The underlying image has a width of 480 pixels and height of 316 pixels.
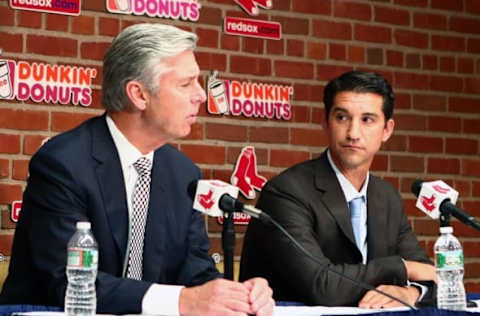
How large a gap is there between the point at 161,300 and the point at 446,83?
2.65 metres

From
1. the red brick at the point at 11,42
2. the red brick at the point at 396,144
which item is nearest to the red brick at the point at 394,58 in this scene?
the red brick at the point at 396,144

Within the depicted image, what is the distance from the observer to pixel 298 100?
411 cm

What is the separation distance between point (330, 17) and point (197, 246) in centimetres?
180

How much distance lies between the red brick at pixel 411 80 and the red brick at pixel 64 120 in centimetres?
153

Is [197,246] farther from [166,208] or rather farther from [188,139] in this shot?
[188,139]

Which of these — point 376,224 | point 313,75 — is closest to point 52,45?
point 313,75

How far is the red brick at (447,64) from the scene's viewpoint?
4.45 meters

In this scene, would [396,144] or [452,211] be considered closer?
[452,211]

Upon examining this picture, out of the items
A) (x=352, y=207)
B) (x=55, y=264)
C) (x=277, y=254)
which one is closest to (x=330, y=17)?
(x=352, y=207)

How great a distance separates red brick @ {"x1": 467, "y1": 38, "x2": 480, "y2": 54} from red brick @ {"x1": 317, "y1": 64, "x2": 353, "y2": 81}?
2.33 feet

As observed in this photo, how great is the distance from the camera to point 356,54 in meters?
4.27

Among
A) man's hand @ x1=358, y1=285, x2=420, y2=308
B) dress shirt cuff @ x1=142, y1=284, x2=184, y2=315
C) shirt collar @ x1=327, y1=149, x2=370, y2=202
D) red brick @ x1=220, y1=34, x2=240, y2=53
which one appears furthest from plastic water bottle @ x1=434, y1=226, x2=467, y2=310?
red brick @ x1=220, y1=34, x2=240, y2=53

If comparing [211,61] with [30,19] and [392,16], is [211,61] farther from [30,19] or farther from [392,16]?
[392,16]

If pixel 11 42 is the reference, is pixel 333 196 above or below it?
below
